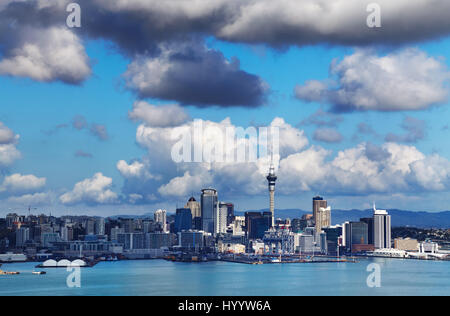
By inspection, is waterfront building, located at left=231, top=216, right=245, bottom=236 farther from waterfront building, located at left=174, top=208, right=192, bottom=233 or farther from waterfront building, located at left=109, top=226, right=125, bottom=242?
waterfront building, located at left=109, top=226, right=125, bottom=242

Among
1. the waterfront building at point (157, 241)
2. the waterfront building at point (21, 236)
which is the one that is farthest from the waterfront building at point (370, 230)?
the waterfront building at point (21, 236)

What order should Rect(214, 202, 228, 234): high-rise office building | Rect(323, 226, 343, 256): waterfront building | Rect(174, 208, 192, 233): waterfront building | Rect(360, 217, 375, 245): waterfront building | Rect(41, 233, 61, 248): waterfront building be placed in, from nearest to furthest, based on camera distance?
Rect(41, 233, 61, 248): waterfront building
Rect(323, 226, 343, 256): waterfront building
Rect(360, 217, 375, 245): waterfront building
Rect(174, 208, 192, 233): waterfront building
Rect(214, 202, 228, 234): high-rise office building

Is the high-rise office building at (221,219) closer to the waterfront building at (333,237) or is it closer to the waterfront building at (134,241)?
the waterfront building at (333,237)

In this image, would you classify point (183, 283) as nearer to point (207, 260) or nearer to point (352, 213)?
point (207, 260)

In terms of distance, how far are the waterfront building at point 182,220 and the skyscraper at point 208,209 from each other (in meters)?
2.24

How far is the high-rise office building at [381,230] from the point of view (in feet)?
223

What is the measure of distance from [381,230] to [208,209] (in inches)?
769

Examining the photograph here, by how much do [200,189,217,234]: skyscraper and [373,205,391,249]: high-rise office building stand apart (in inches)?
700

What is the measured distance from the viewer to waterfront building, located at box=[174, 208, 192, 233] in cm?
7406

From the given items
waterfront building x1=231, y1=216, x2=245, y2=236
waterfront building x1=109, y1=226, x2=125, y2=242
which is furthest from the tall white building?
waterfront building x1=109, y1=226, x2=125, y2=242
